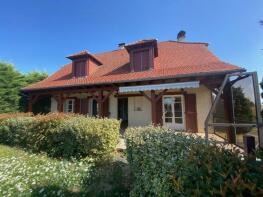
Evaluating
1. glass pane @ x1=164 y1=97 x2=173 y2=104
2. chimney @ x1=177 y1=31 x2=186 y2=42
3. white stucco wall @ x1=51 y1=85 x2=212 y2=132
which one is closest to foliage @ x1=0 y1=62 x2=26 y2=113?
white stucco wall @ x1=51 y1=85 x2=212 y2=132

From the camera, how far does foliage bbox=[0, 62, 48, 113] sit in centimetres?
1740

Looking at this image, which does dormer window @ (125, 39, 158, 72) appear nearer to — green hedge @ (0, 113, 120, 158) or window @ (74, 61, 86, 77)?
window @ (74, 61, 86, 77)

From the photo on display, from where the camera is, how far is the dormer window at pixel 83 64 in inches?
655

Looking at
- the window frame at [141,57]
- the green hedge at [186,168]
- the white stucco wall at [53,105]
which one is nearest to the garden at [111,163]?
the green hedge at [186,168]

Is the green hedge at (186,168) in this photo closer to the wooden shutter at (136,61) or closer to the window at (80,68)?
the wooden shutter at (136,61)

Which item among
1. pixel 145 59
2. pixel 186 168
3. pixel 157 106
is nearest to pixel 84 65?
pixel 145 59

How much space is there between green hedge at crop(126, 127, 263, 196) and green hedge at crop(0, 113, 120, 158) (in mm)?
2895

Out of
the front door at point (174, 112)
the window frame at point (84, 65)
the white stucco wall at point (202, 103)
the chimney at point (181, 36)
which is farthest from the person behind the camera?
the chimney at point (181, 36)

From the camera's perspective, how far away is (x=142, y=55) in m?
14.6

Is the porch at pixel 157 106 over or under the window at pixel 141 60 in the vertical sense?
under

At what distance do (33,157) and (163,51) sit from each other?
47.8 ft

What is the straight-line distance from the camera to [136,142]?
4.03 metres

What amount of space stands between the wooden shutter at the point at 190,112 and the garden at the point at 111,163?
25.6ft

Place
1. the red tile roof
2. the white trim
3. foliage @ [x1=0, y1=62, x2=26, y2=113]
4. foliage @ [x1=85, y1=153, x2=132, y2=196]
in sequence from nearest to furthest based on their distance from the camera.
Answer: foliage @ [x1=85, y1=153, x2=132, y2=196] < the white trim < the red tile roof < foliage @ [x1=0, y1=62, x2=26, y2=113]
